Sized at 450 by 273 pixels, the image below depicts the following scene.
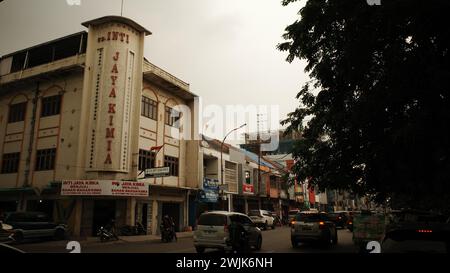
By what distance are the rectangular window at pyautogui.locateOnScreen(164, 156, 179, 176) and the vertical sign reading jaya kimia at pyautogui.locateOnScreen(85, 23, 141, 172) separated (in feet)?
17.0

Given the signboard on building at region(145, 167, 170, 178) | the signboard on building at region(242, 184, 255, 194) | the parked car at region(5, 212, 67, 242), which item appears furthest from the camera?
the signboard on building at region(242, 184, 255, 194)

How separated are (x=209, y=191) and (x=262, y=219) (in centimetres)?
583

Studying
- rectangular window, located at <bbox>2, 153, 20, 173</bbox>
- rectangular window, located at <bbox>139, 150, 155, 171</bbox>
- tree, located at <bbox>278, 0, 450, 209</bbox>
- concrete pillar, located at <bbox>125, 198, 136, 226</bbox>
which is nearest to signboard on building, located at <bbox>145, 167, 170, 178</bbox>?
rectangular window, located at <bbox>139, 150, 155, 171</bbox>

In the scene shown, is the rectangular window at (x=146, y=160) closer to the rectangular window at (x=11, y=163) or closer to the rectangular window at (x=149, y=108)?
the rectangular window at (x=149, y=108)

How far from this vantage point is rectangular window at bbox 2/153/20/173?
29.6m

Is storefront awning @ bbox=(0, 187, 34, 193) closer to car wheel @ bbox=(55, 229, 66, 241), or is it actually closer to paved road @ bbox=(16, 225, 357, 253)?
car wheel @ bbox=(55, 229, 66, 241)

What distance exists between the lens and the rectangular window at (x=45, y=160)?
1080 inches

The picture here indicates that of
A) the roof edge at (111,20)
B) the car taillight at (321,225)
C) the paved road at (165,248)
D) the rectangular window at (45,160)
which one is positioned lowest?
the paved road at (165,248)

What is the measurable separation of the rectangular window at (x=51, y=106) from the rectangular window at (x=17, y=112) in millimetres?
2506

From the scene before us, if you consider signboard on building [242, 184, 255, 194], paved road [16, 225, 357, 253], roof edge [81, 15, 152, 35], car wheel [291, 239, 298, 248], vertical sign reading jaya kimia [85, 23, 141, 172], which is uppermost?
roof edge [81, 15, 152, 35]

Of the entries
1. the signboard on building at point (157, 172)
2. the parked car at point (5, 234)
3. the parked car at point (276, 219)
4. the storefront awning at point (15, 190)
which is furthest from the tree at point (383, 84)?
the parked car at point (276, 219)

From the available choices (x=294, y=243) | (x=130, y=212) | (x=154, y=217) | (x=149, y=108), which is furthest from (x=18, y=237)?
(x=294, y=243)
